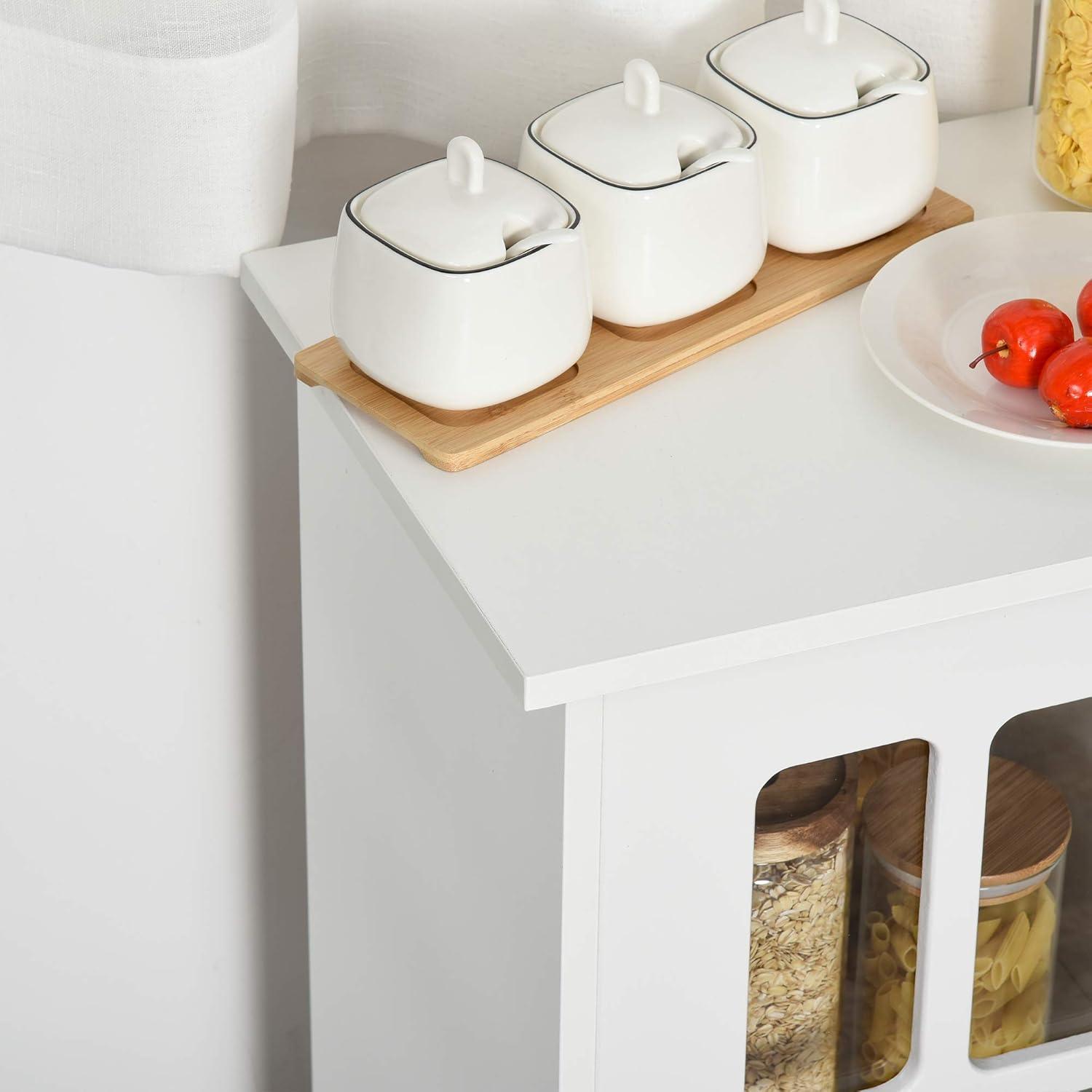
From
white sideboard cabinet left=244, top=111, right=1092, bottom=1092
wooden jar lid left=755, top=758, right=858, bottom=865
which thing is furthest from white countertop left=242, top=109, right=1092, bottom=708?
wooden jar lid left=755, top=758, right=858, bottom=865

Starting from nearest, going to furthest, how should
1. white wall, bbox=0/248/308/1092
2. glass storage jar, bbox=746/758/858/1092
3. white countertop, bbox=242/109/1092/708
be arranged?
white countertop, bbox=242/109/1092/708, glass storage jar, bbox=746/758/858/1092, white wall, bbox=0/248/308/1092

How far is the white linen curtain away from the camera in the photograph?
792 millimetres

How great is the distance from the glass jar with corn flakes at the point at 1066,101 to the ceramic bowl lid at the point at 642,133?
0.71ft

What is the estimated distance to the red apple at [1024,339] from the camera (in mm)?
738

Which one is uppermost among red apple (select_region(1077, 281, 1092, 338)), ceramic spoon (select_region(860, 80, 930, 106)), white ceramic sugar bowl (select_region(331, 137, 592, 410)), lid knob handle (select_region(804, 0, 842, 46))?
lid knob handle (select_region(804, 0, 842, 46))

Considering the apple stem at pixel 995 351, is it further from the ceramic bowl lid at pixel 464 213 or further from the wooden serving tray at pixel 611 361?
the ceramic bowl lid at pixel 464 213

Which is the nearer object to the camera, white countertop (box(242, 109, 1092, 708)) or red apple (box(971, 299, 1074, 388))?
white countertop (box(242, 109, 1092, 708))

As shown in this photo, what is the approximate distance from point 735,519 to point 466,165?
7.8 inches

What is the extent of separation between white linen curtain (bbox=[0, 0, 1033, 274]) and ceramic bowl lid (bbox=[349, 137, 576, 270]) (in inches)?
4.7

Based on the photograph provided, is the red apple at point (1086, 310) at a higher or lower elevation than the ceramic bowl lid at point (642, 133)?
lower

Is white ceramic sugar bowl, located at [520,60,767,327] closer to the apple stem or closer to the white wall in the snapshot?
the apple stem

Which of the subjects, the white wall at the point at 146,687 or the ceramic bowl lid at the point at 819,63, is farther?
the white wall at the point at 146,687

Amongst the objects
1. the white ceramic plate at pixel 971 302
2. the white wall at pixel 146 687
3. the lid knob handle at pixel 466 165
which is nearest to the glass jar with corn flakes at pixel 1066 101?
the white ceramic plate at pixel 971 302

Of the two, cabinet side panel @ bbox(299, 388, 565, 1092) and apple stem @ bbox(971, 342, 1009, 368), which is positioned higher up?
apple stem @ bbox(971, 342, 1009, 368)
